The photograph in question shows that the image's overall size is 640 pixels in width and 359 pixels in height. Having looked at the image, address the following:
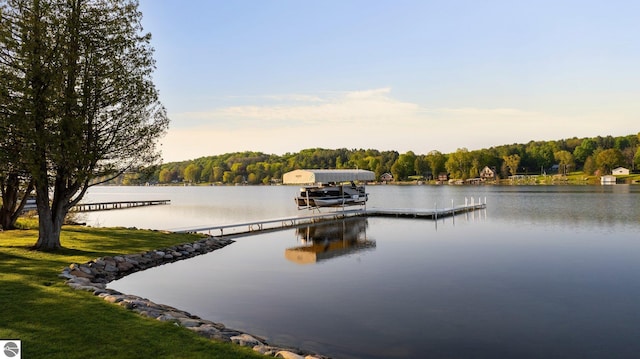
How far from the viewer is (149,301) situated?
1301 cm

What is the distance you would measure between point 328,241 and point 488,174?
494 feet

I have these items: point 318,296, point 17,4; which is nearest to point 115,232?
point 17,4

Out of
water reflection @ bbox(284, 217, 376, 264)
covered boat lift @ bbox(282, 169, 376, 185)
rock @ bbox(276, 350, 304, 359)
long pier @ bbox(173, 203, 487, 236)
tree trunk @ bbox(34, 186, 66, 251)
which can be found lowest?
water reflection @ bbox(284, 217, 376, 264)

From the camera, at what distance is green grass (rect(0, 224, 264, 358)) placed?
816 centimetres

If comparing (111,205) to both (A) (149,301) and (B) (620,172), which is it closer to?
(A) (149,301)

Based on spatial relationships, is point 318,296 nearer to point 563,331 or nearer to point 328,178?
point 563,331

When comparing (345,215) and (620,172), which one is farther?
(620,172)

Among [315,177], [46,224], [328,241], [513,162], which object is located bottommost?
[328,241]

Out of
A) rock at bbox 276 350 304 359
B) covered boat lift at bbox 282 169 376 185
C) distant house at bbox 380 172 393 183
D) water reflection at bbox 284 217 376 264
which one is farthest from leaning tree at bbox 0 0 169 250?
distant house at bbox 380 172 393 183

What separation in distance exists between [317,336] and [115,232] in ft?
60.8

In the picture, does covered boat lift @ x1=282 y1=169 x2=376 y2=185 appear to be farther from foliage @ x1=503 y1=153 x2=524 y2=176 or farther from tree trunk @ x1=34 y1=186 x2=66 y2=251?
foliage @ x1=503 y1=153 x2=524 y2=176

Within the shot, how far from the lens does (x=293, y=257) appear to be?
2266 centimetres

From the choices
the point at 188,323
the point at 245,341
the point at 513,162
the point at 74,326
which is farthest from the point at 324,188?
the point at 513,162

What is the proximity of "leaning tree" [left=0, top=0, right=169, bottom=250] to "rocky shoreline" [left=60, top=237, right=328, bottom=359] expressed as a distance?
3.38 m
